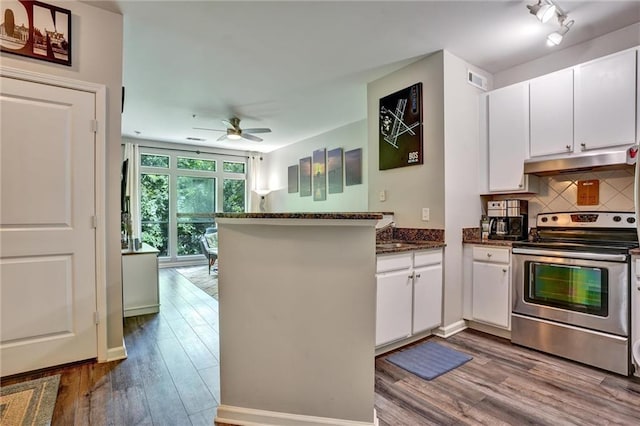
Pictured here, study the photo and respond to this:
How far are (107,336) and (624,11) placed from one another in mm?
4588

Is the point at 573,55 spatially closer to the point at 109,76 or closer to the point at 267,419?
the point at 267,419

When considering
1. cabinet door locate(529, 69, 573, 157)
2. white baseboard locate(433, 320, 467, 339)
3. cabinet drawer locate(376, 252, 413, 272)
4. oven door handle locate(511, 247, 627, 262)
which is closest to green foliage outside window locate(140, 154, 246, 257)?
cabinet drawer locate(376, 252, 413, 272)

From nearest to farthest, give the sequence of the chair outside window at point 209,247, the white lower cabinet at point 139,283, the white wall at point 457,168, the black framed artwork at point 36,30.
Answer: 1. the black framed artwork at point 36,30
2. the white wall at point 457,168
3. the white lower cabinet at point 139,283
4. the chair outside window at point 209,247

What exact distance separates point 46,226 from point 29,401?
42.1 inches

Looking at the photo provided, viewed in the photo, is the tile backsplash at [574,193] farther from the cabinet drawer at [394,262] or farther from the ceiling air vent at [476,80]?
the cabinet drawer at [394,262]

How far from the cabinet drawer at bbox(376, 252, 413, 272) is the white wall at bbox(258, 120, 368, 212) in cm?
250

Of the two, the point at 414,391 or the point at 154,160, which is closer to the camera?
the point at 414,391

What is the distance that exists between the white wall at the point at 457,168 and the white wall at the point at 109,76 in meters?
2.75

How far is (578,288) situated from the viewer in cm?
238

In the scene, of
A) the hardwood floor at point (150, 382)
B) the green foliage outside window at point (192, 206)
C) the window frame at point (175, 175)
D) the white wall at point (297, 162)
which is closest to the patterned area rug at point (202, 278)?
the window frame at point (175, 175)

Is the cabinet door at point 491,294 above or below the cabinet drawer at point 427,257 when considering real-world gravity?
below

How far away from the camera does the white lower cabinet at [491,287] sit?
9.03 ft

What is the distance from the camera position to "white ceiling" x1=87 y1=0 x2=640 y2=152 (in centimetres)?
231

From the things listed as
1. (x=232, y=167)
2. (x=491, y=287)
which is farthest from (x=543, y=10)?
(x=232, y=167)
